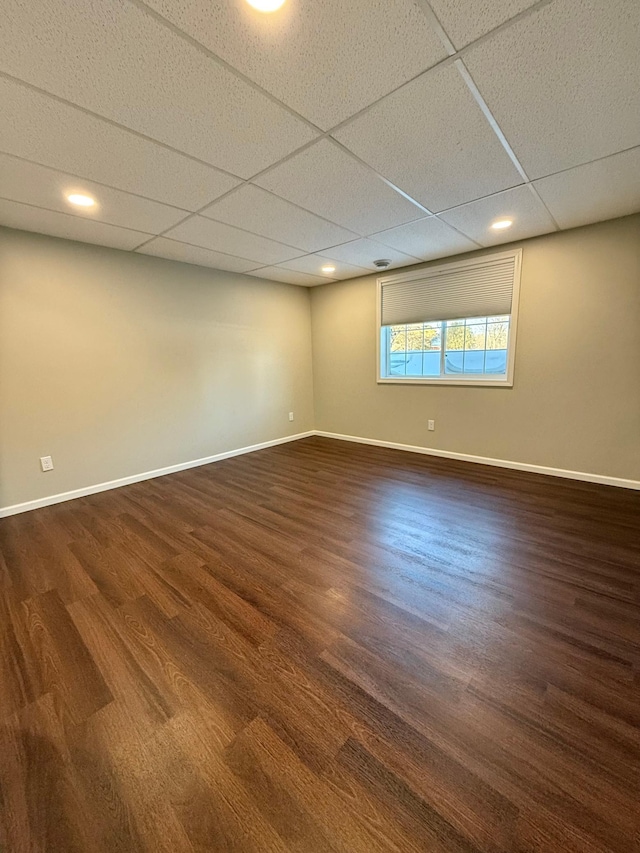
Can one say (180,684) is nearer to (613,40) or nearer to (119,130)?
(119,130)

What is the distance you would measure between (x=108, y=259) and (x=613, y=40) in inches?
150

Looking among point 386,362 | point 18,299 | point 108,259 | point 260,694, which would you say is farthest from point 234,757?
point 386,362

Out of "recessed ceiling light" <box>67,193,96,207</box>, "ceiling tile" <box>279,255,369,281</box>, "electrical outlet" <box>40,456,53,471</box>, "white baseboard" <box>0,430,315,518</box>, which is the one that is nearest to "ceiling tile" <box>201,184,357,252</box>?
"ceiling tile" <box>279,255,369,281</box>

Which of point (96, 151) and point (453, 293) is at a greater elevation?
point (96, 151)

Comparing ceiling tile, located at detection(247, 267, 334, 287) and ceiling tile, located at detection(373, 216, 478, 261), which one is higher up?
ceiling tile, located at detection(247, 267, 334, 287)

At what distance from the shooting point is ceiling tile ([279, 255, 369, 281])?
383cm

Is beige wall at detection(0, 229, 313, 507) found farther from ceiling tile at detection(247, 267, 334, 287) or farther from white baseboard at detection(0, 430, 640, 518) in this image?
ceiling tile at detection(247, 267, 334, 287)

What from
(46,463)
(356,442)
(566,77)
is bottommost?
(356,442)

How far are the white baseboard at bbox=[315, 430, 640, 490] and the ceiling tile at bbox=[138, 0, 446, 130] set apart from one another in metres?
3.53

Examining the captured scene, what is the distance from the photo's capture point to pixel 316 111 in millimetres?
1522

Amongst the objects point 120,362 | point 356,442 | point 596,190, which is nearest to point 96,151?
point 120,362

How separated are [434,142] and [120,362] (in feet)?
10.9

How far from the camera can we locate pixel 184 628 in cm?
166

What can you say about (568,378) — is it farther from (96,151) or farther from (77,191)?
(77,191)
